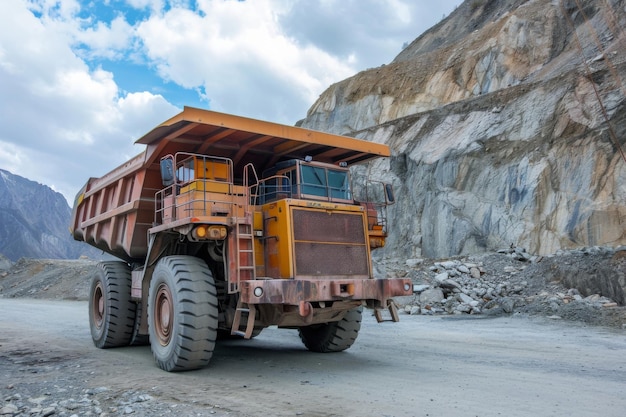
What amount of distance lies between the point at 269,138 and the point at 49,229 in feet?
301

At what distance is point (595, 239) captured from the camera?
59.7ft

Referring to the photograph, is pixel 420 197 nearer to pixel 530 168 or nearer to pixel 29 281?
pixel 530 168

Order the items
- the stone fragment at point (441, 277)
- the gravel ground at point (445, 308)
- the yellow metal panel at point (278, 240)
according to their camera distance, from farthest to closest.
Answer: the stone fragment at point (441, 277), the yellow metal panel at point (278, 240), the gravel ground at point (445, 308)

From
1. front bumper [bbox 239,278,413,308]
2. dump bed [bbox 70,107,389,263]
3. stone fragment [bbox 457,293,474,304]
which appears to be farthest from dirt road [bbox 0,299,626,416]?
stone fragment [bbox 457,293,474,304]

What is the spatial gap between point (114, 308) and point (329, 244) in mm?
4385

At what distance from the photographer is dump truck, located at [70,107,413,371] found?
6273mm

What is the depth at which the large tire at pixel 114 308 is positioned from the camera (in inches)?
349

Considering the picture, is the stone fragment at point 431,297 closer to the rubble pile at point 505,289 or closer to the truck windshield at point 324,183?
the rubble pile at point 505,289

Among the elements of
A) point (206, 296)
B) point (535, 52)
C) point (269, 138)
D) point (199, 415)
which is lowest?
point (199, 415)

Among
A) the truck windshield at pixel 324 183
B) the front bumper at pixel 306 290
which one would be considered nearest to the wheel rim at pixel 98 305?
the front bumper at pixel 306 290

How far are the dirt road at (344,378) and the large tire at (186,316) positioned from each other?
219mm

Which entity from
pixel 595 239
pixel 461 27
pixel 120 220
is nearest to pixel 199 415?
pixel 120 220

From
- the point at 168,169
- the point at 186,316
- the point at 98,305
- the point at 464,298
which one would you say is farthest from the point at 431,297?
the point at 186,316

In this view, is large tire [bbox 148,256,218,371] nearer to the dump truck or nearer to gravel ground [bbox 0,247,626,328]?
the dump truck
